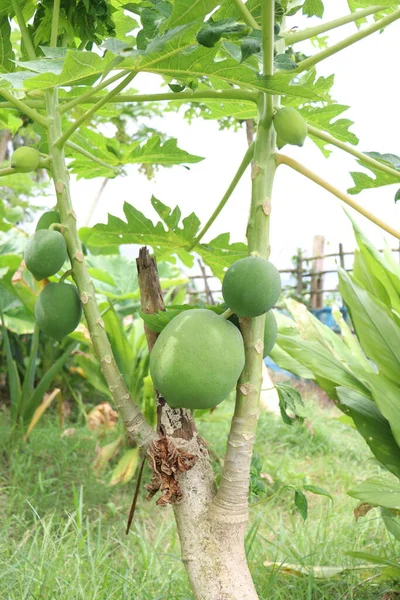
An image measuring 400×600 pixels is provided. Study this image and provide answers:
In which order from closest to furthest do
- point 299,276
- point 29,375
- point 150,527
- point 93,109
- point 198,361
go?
point 198,361
point 93,109
point 150,527
point 29,375
point 299,276

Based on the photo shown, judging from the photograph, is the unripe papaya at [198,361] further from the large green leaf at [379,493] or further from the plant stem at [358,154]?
the large green leaf at [379,493]

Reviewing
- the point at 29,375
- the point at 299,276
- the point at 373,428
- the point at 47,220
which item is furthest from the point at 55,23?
the point at 299,276

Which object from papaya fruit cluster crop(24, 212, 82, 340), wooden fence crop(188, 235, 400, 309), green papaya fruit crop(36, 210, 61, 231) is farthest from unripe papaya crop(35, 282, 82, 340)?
wooden fence crop(188, 235, 400, 309)

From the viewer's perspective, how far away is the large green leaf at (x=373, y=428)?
1.40 metres

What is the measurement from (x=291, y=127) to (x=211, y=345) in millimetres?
301

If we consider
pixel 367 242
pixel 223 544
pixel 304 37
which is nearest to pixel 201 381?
pixel 223 544

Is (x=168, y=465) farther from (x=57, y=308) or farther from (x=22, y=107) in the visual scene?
(x=22, y=107)

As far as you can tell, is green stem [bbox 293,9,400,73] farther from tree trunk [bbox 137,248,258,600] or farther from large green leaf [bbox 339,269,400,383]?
large green leaf [bbox 339,269,400,383]

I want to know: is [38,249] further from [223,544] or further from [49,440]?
[49,440]

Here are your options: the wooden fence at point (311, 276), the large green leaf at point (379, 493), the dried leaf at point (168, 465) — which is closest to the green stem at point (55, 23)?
the dried leaf at point (168, 465)

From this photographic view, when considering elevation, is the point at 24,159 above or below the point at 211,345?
above

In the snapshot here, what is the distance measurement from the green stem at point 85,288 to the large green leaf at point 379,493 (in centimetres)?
51

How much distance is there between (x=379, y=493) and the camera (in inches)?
46.2

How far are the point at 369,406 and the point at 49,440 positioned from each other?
1.97m
